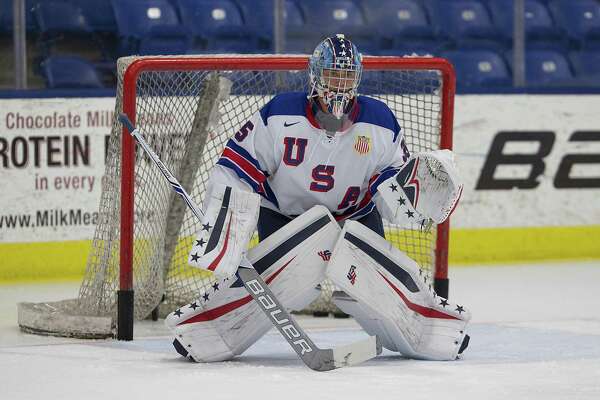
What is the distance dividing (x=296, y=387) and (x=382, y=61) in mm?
1754

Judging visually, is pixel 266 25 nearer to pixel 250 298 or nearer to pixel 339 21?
pixel 339 21

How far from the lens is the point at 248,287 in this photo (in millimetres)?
4012

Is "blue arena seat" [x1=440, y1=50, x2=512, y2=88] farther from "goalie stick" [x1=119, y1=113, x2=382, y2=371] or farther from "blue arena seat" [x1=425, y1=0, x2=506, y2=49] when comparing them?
"goalie stick" [x1=119, y1=113, x2=382, y2=371]

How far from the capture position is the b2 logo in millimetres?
7035

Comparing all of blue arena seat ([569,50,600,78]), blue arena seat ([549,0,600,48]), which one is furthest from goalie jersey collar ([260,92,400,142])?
blue arena seat ([549,0,600,48])

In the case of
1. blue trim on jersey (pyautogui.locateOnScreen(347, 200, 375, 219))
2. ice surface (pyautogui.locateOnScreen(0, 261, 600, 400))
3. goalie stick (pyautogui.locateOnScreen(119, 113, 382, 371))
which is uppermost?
blue trim on jersey (pyautogui.locateOnScreen(347, 200, 375, 219))

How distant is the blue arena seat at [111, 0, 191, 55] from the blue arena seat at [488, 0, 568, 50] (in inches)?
67.6

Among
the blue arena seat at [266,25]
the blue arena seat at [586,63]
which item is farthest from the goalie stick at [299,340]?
the blue arena seat at [586,63]

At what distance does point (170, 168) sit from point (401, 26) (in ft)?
8.37

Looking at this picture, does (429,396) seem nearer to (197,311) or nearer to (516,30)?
(197,311)

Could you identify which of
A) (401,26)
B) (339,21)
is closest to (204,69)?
(339,21)

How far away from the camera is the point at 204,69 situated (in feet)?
16.0

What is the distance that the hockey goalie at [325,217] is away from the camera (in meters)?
4.04

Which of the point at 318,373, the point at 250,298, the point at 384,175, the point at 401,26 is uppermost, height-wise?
the point at 401,26
